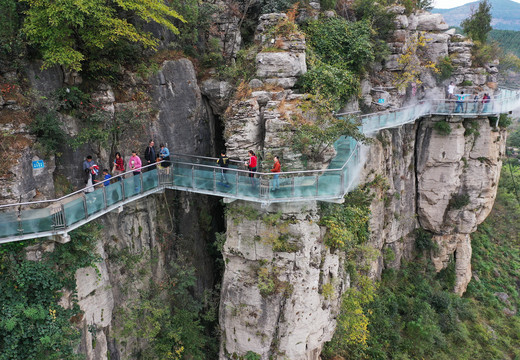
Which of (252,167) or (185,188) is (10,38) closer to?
(185,188)

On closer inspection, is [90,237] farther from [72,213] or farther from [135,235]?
[135,235]

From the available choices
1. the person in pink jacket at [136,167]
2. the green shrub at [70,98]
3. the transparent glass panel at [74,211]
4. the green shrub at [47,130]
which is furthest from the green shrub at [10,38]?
the transparent glass panel at [74,211]

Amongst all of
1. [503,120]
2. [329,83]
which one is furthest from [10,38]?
[503,120]

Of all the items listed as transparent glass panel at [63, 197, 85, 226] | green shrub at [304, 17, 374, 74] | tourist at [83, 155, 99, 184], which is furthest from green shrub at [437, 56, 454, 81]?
transparent glass panel at [63, 197, 85, 226]

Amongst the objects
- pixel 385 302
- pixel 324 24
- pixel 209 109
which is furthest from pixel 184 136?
pixel 385 302

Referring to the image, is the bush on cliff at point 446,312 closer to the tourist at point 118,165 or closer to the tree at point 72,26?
the tourist at point 118,165

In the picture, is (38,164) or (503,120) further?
(503,120)

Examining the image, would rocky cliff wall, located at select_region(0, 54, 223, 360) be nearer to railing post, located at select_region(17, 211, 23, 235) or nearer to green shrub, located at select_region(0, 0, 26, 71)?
green shrub, located at select_region(0, 0, 26, 71)
